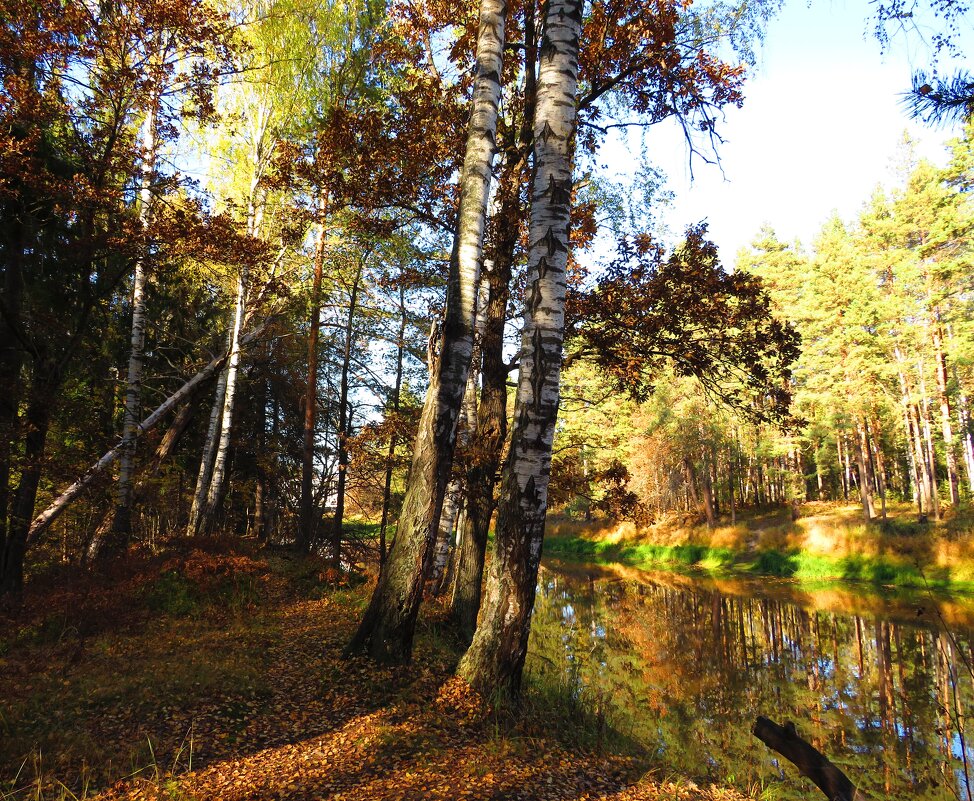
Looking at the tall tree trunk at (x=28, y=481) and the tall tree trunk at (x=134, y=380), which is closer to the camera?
the tall tree trunk at (x=28, y=481)

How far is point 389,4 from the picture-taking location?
11258 mm

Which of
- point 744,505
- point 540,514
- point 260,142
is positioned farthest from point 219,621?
point 744,505

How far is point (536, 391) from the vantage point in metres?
5.41

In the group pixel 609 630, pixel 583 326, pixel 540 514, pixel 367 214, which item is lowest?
pixel 609 630

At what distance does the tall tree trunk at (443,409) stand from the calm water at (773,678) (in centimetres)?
276

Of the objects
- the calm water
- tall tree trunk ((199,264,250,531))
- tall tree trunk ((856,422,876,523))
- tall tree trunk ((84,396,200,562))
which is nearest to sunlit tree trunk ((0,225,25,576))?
tall tree trunk ((84,396,200,562))

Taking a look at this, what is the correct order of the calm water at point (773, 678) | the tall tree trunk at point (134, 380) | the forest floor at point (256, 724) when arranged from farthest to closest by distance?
the tall tree trunk at point (134, 380), the calm water at point (773, 678), the forest floor at point (256, 724)

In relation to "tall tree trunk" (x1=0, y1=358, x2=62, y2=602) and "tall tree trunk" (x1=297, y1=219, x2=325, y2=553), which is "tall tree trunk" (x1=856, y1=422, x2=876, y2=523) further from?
"tall tree trunk" (x1=0, y1=358, x2=62, y2=602)

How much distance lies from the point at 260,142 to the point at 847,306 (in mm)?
26271

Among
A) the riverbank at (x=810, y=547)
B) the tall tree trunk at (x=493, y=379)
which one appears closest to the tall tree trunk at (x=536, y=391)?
the tall tree trunk at (x=493, y=379)

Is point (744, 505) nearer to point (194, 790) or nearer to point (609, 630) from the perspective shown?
point (609, 630)

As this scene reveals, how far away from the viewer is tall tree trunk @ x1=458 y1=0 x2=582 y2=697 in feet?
17.2

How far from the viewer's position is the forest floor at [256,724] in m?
3.84

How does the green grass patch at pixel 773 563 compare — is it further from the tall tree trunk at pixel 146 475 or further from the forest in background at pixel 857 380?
the tall tree trunk at pixel 146 475
